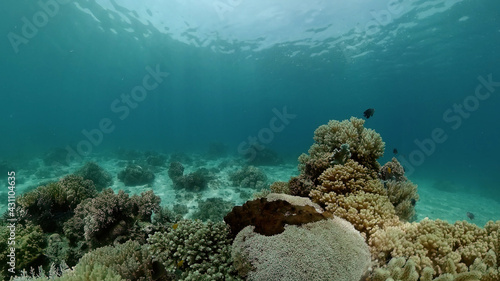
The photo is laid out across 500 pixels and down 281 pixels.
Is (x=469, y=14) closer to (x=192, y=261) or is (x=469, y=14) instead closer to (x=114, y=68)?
(x=192, y=261)

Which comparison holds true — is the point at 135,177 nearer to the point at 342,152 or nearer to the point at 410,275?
the point at 342,152

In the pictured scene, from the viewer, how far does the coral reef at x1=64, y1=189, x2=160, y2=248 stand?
5.45 metres

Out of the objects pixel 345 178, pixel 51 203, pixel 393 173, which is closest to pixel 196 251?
pixel 345 178

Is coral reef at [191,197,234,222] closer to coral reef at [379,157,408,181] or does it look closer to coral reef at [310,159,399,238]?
coral reef at [310,159,399,238]

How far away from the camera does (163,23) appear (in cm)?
3394

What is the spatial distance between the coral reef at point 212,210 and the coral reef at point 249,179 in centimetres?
366

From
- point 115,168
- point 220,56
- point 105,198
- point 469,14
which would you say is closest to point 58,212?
point 105,198

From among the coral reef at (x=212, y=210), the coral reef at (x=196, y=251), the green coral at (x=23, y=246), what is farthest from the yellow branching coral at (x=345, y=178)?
the green coral at (x=23, y=246)

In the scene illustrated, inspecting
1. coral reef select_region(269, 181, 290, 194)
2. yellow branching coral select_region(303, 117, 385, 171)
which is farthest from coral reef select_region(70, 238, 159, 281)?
yellow branching coral select_region(303, 117, 385, 171)

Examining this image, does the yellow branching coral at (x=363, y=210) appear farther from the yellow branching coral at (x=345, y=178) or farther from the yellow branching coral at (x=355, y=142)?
the yellow branching coral at (x=355, y=142)

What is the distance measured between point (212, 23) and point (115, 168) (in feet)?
78.4

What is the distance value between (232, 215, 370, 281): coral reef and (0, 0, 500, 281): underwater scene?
2 centimetres

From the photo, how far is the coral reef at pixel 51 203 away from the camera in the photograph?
6.18m

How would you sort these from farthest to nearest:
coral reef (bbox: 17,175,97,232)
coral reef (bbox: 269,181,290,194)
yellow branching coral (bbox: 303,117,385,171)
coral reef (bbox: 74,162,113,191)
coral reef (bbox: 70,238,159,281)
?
coral reef (bbox: 74,162,113,191)
coral reef (bbox: 17,175,97,232)
coral reef (bbox: 269,181,290,194)
yellow branching coral (bbox: 303,117,385,171)
coral reef (bbox: 70,238,159,281)
